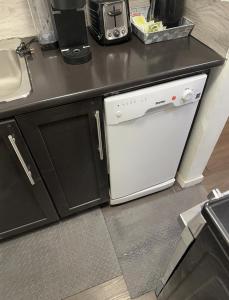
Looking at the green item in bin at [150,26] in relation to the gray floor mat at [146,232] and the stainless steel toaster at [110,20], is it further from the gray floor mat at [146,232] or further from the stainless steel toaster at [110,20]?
the gray floor mat at [146,232]

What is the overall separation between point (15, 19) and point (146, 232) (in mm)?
1376

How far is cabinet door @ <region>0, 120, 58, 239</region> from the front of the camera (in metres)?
0.90

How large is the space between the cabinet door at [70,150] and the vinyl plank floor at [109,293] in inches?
16.9

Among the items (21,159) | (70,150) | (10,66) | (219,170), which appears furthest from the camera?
(219,170)

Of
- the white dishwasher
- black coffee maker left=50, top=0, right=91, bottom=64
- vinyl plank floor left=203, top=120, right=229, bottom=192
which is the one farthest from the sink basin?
vinyl plank floor left=203, top=120, right=229, bottom=192

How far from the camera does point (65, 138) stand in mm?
1009

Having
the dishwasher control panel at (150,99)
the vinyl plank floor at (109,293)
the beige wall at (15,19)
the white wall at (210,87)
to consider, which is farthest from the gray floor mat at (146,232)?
the beige wall at (15,19)

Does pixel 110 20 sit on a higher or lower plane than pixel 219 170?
higher

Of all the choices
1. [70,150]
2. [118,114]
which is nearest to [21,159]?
[70,150]

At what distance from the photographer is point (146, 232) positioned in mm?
1434

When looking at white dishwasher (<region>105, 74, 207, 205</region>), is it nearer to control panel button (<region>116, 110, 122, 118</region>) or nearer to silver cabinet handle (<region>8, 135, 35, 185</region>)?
control panel button (<region>116, 110, 122, 118</region>)

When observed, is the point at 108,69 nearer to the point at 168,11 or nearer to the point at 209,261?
the point at 168,11

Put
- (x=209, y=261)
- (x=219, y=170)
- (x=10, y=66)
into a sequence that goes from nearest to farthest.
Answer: (x=209, y=261)
(x=10, y=66)
(x=219, y=170)

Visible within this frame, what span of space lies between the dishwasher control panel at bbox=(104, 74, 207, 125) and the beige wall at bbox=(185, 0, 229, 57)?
0.15 metres
